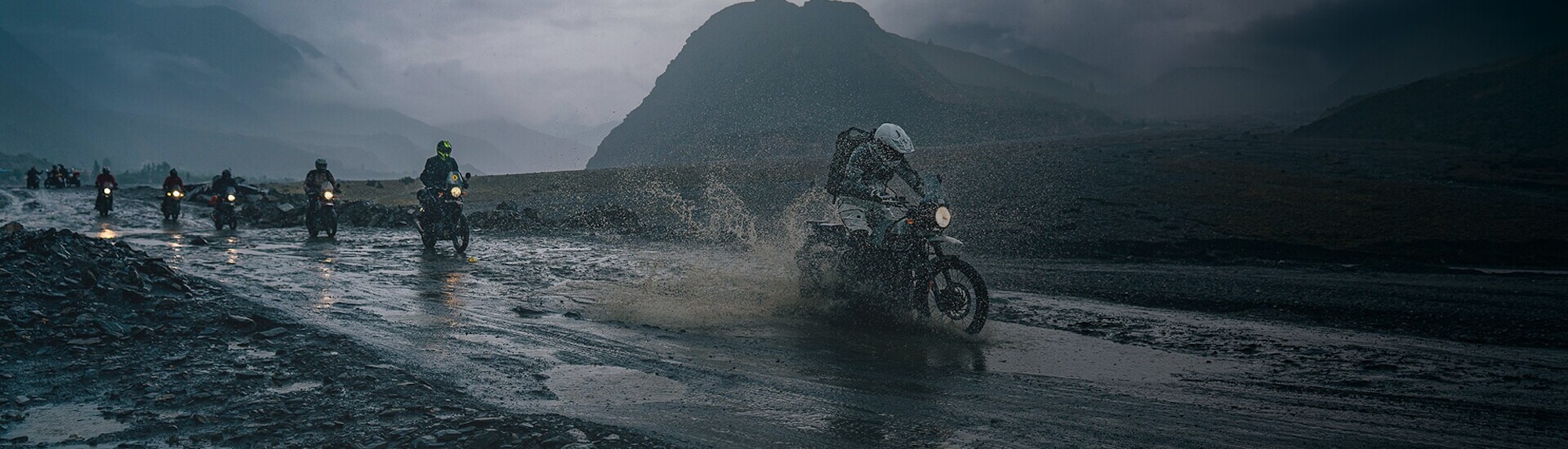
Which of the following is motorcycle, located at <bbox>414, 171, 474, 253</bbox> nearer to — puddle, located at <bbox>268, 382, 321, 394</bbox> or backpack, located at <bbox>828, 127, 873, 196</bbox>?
backpack, located at <bbox>828, 127, 873, 196</bbox>

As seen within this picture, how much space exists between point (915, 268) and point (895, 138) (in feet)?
4.34

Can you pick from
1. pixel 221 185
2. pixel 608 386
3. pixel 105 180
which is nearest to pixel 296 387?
pixel 608 386

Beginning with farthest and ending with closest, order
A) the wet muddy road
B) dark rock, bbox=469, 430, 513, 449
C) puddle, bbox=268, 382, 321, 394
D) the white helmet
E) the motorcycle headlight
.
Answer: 1. the white helmet
2. the motorcycle headlight
3. puddle, bbox=268, 382, 321, 394
4. the wet muddy road
5. dark rock, bbox=469, 430, 513, 449

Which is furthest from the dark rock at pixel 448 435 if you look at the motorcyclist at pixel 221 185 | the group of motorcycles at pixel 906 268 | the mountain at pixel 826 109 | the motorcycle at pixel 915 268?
the mountain at pixel 826 109

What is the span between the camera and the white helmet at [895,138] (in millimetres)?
7770

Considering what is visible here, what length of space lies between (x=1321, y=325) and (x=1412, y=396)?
3.21 meters

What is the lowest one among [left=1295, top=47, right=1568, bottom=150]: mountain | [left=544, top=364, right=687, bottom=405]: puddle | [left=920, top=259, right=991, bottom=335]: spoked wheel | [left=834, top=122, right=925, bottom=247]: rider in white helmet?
[left=544, top=364, right=687, bottom=405]: puddle

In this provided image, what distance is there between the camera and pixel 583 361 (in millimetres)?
5910

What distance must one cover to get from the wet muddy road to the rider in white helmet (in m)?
1.02

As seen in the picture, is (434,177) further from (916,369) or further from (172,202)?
(172,202)

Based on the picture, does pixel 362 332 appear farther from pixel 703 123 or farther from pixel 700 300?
pixel 703 123

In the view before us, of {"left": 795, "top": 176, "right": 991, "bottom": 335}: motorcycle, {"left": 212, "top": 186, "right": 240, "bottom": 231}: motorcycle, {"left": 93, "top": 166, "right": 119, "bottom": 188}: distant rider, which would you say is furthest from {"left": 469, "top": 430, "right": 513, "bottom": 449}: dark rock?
{"left": 93, "top": 166, "right": 119, "bottom": 188}: distant rider

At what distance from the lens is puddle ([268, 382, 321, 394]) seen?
4.70 metres

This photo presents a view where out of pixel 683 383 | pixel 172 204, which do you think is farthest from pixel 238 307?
pixel 172 204
